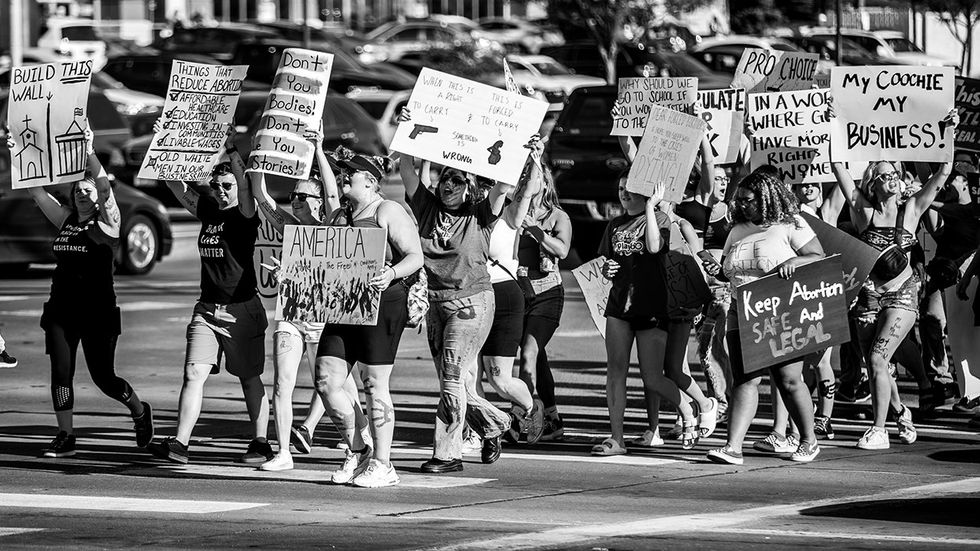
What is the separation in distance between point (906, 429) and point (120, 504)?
4774 mm

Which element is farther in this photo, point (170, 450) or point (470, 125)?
point (470, 125)

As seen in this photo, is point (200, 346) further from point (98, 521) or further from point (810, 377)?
point (810, 377)

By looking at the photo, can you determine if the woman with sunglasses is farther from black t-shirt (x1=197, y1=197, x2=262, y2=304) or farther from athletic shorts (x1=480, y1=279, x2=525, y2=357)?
athletic shorts (x1=480, y1=279, x2=525, y2=357)

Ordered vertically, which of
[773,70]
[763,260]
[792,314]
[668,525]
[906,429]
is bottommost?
[668,525]

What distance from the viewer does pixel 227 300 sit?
978 cm

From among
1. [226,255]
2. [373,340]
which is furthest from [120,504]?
[226,255]

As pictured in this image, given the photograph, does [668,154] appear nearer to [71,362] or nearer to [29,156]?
[71,362]

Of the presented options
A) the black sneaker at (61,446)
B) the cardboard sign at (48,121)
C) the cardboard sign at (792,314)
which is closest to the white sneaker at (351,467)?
the black sneaker at (61,446)

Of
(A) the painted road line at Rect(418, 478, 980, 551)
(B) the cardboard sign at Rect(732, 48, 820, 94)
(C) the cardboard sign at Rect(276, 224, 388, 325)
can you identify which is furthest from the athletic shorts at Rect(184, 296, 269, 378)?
(B) the cardboard sign at Rect(732, 48, 820, 94)

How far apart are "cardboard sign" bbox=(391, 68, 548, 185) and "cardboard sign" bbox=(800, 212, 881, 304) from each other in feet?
6.16

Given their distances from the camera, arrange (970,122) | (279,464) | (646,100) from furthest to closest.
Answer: (970,122)
(646,100)
(279,464)

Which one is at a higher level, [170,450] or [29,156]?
[29,156]

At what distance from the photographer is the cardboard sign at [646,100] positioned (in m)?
11.3

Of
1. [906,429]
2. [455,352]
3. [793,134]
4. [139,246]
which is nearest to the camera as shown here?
[455,352]
